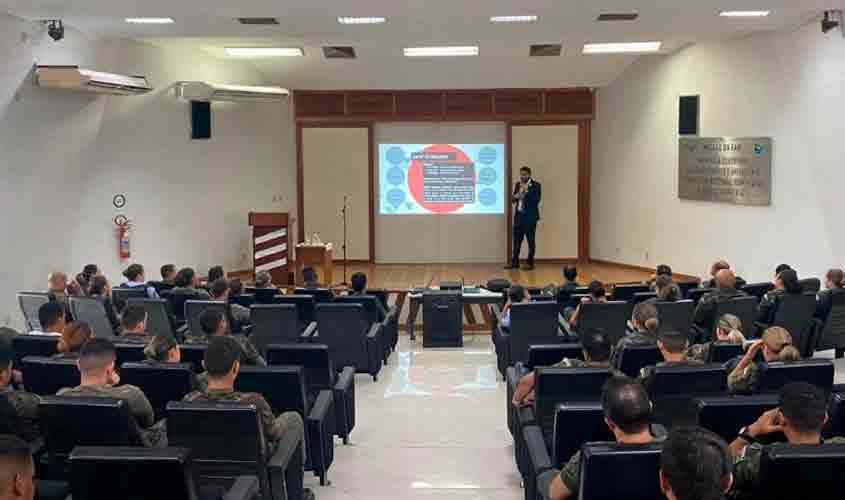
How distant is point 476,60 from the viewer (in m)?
14.6

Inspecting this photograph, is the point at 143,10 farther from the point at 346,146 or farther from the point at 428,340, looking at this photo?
the point at 346,146

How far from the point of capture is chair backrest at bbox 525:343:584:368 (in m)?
5.45

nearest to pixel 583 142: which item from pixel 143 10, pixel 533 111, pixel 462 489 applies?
pixel 533 111

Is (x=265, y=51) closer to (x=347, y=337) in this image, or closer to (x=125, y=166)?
(x=125, y=166)

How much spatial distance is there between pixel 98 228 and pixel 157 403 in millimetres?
7375

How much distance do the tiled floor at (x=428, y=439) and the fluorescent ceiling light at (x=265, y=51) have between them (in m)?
6.45

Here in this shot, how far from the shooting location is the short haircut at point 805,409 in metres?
3.21

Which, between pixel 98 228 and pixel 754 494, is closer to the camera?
pixel 754 494

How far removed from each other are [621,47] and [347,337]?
768 cm

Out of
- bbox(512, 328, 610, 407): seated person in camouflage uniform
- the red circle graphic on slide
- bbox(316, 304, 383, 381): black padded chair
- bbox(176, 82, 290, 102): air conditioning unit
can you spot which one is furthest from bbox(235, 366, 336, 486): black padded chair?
the red circle graphic on slide

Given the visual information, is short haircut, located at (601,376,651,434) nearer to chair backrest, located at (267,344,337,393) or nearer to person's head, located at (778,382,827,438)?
person's head, located at (778,382,827,438)

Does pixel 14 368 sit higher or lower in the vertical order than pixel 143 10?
lower

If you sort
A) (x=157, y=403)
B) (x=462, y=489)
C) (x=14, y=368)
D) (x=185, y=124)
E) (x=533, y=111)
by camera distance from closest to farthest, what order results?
(x=157, y=403), (x=462, y=489), (x=14, y=368), (x=185, y=124), (x=533, y=111)

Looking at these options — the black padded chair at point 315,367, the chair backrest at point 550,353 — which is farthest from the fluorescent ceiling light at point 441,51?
the chair backrest at point 550,353
